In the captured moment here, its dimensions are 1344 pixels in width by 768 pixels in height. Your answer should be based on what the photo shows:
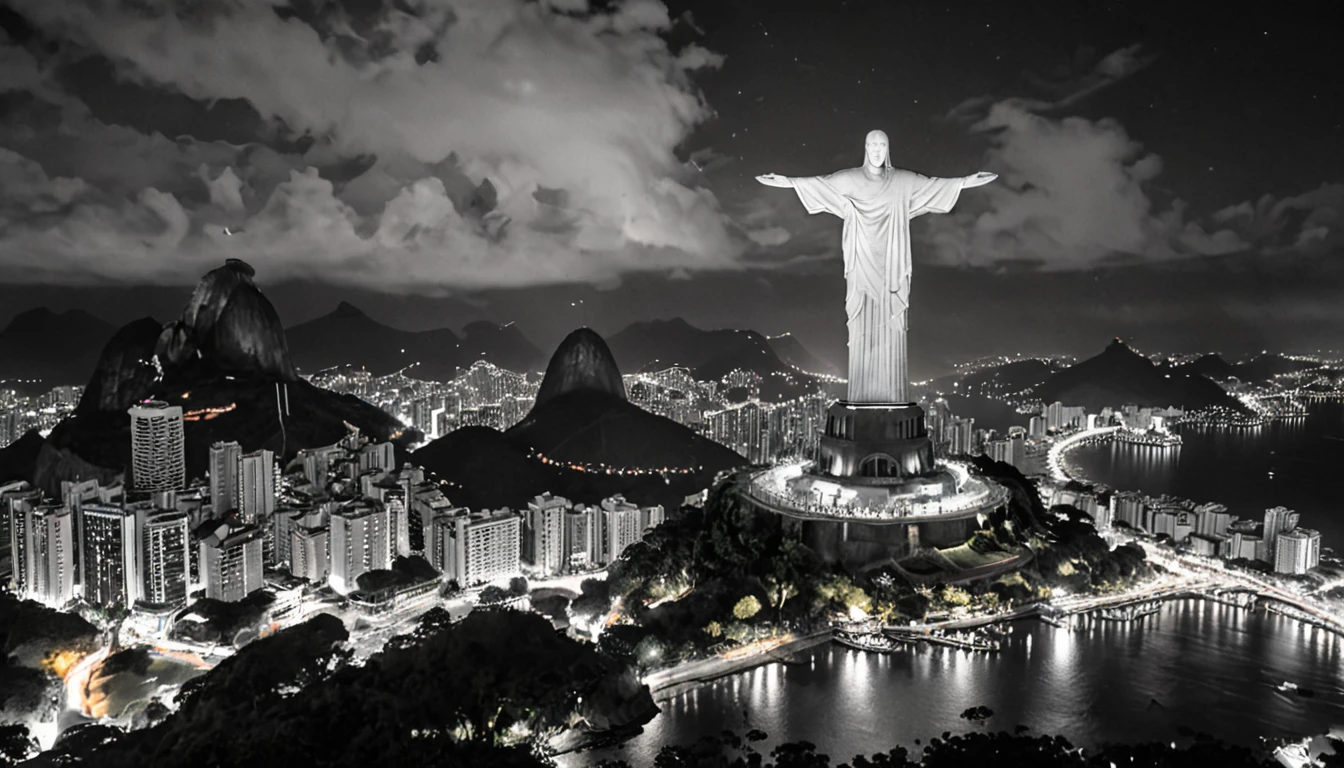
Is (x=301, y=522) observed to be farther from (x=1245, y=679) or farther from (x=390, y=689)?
(x=1245, y=679)

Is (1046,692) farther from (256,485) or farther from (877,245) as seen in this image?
(256,485)

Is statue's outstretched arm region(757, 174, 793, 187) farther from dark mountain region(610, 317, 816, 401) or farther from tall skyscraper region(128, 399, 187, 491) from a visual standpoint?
dark mountain region(610, 317, 816, 401)

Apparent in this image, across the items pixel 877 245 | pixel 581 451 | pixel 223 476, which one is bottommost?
pixel 581 451

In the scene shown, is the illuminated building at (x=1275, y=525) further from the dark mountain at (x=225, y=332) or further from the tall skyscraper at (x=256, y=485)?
the dark mountain at (x=225, y=332)

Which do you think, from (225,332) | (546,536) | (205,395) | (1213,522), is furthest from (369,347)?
(1213,522)

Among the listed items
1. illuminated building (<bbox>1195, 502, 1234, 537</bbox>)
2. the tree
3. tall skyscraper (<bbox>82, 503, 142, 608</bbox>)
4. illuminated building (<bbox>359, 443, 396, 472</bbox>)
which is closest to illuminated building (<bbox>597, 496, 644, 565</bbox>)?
the tree

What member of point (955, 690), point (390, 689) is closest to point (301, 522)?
point (390, 689)

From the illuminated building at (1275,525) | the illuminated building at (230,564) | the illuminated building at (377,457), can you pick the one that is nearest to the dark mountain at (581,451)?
the illuminated building at (377,457)
